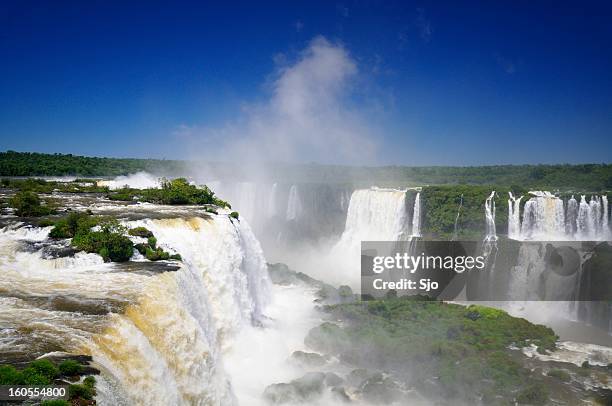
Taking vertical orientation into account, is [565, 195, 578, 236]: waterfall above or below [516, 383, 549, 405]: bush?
above

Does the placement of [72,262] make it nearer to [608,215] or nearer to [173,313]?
[173,313]

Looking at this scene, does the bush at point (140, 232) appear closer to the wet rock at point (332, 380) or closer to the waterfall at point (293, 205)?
the wet rock at point (332, 380)

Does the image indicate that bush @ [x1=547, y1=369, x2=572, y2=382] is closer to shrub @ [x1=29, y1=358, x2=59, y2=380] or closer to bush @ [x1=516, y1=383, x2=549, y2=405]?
bush @ [x1=516, y1=383, x2=549, y2=405]

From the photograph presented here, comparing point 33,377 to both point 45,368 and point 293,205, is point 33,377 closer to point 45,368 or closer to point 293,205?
point 45,368

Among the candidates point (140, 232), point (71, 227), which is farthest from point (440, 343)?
point (71, 227)

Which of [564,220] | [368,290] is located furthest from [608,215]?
[368,290]

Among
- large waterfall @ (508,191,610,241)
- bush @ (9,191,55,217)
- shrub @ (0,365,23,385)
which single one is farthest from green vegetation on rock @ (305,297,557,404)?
shrub @ (0,365,23,385)

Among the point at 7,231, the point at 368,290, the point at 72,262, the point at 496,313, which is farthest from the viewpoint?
the point at 368,290
